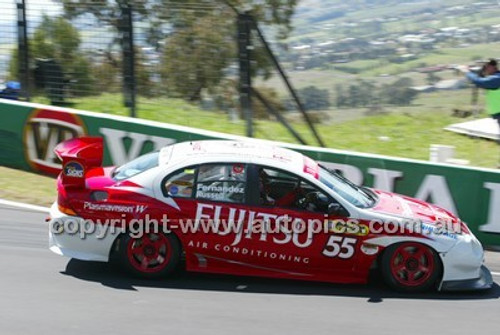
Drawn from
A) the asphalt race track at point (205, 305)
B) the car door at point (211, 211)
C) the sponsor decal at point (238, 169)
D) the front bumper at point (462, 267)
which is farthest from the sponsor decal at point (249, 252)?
the front bumper at point (462, 267)

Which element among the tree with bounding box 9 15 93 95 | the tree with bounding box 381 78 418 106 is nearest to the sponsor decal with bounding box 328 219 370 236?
the tree with bounding box 9 15 93 95

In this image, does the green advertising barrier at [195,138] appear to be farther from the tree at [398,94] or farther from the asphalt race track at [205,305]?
the tree at [398,94]

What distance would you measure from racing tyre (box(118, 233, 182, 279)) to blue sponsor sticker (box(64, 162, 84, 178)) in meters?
0.80

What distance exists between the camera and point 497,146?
14.4m

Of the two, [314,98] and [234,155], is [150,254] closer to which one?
[234,155]

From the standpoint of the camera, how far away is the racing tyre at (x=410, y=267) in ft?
25.4

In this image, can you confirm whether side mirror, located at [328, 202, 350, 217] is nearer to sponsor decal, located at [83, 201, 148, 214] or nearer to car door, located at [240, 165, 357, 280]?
car door, located at [240, 165, 357, 280]

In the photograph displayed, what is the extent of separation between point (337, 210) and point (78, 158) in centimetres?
271

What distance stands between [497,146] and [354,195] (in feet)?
24.0

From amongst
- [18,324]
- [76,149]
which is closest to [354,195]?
[76,149]

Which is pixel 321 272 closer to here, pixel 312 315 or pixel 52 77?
pixel 312 315

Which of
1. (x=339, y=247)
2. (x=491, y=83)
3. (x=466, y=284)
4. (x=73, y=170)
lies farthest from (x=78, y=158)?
(x=491, y=83)

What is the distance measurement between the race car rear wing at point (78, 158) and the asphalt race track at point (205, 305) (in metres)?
0.96

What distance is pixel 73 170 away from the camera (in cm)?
772
